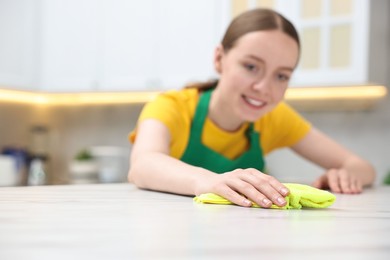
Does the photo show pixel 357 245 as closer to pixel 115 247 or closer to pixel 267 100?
pixel 115 247

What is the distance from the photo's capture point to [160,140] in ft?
4.23

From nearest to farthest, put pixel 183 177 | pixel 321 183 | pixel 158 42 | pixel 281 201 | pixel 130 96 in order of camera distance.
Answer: pixel 281 201 < pixel 183 177 < pixel 321 183 < pixel 158 42 < pixel 130 96

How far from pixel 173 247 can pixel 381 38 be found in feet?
7.98

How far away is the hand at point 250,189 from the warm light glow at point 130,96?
1.92 m

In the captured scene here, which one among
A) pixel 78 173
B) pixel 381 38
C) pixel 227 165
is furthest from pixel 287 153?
pixel 227 165

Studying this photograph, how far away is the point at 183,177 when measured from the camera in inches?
39.0

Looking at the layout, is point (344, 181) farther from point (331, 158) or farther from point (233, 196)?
point (233, 196)

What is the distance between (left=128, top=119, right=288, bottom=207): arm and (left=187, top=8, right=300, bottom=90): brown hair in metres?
0.30

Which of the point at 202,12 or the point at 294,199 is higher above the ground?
the point at 202,12

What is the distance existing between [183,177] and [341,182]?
44 cm

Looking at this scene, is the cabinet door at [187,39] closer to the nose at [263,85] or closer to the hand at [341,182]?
the nose at [263,85]

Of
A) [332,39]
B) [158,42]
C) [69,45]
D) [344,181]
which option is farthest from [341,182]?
[69,45]

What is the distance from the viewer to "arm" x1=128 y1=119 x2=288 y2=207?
775 mm

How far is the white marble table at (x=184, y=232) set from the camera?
405 mm
